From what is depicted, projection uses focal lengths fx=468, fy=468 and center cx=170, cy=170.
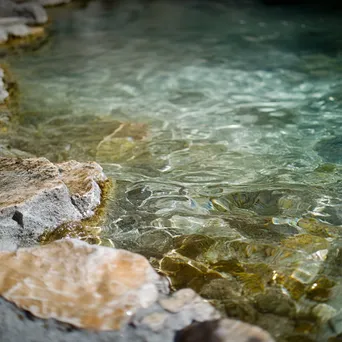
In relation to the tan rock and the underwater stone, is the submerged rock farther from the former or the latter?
the tan rock

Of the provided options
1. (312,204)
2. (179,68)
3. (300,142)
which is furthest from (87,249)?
(179,68)

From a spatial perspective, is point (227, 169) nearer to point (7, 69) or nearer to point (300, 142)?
point (300, 142)

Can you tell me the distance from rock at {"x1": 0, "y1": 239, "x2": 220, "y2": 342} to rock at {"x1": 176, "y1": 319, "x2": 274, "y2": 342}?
0.28ft

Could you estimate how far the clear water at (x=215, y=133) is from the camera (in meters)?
3.34

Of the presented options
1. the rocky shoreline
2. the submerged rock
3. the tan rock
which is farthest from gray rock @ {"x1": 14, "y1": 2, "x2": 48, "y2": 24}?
the tan rock

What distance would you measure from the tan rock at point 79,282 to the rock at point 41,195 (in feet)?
0.95

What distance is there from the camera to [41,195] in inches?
134

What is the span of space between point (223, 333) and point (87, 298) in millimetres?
822

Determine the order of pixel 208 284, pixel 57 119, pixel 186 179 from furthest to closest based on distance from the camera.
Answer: pixel 57 119
pixel 186 179
pixel 208 284

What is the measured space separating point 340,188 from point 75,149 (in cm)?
288

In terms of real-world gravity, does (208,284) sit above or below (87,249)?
below

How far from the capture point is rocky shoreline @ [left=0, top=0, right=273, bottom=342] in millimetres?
2445

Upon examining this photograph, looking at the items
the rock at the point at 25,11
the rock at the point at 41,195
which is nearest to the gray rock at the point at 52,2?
the rock at the point at 25,11

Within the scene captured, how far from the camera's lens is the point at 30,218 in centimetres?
334
